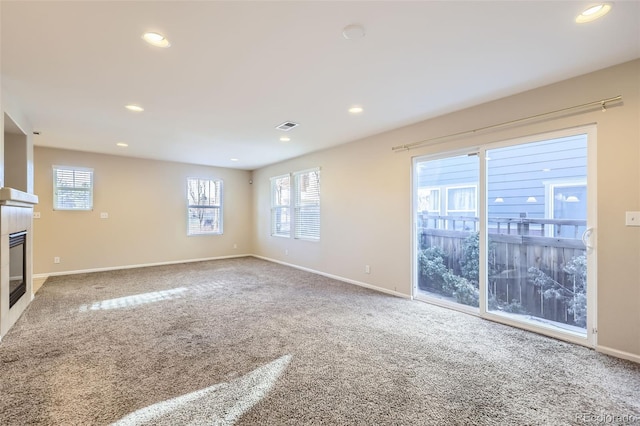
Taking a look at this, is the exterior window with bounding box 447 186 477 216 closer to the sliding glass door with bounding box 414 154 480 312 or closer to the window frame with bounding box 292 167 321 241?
the sliding glass door with bounding box 414 154 480 312

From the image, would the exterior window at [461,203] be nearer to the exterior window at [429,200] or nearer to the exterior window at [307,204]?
the exterior window at [429,200]

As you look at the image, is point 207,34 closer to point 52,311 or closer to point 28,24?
point 28,24

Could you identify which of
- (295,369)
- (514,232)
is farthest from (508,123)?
(295,369)

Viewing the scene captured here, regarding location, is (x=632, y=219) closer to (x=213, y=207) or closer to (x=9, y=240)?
(x=9, y=240)

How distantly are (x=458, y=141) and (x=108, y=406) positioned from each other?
418 cm

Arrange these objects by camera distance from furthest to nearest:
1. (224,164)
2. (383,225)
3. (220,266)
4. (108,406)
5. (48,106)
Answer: (224,164) → (220,266) → (383,225) → (48,106) → (108,406)

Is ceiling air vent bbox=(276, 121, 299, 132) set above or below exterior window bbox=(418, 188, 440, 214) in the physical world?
above

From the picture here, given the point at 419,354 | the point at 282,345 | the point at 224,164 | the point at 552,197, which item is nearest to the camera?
the point at 419,354

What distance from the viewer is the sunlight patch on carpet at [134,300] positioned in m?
3.80

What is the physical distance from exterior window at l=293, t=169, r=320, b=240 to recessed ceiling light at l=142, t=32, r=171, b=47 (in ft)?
12.7

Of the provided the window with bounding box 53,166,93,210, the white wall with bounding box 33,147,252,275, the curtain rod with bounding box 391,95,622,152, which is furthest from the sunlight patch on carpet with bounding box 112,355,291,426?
the window with bounding box 53,166,93,210

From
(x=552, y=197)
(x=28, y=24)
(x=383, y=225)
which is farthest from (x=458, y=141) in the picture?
(x=28, y=24)

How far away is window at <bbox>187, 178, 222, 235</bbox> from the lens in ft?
24.2

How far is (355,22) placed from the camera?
1.99 meters
